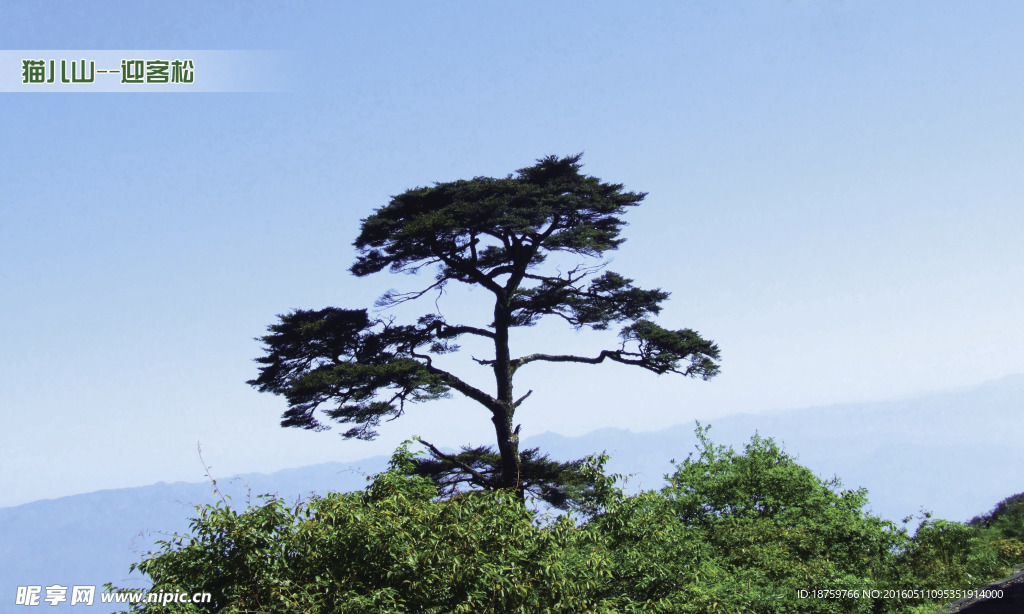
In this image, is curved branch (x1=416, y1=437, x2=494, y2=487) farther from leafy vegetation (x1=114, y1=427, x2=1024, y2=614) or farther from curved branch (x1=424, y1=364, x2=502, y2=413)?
leafy vegetation (x1=114, y1=427, x2=1024, y2=614)

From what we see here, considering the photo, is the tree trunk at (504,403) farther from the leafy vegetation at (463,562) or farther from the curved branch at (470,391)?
the leafy vegetation at (463,562)

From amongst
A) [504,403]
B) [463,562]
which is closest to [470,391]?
[504,403]

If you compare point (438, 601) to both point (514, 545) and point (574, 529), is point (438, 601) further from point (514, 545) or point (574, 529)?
point (574, 529)

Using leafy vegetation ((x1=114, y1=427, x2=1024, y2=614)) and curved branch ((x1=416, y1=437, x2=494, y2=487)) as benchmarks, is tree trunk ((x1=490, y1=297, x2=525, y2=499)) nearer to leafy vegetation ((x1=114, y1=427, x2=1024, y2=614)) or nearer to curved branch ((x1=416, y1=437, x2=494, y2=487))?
curved branch ((x1=416, y1=437, x2=494, y2=487))

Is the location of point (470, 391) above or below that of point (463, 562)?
above

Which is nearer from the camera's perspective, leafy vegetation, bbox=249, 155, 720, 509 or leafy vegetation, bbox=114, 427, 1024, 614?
leafy vegetation, bbox=114, 427, 1024, 614

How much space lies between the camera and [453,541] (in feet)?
27.3

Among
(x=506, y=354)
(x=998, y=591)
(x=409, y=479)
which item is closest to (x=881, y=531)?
(x=998, y=591)

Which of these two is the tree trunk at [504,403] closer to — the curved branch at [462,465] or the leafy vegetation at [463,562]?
the curved branch at [462,465]

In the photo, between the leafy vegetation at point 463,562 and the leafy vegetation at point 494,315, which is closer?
the leafy vegetation at point 463,562

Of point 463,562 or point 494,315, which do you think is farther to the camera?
point 494,315

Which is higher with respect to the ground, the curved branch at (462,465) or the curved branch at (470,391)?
the curved branch at (470,391)

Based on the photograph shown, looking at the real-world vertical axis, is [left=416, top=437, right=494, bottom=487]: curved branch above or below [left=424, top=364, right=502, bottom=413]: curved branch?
below

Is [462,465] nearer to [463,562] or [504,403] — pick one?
[504,403]
